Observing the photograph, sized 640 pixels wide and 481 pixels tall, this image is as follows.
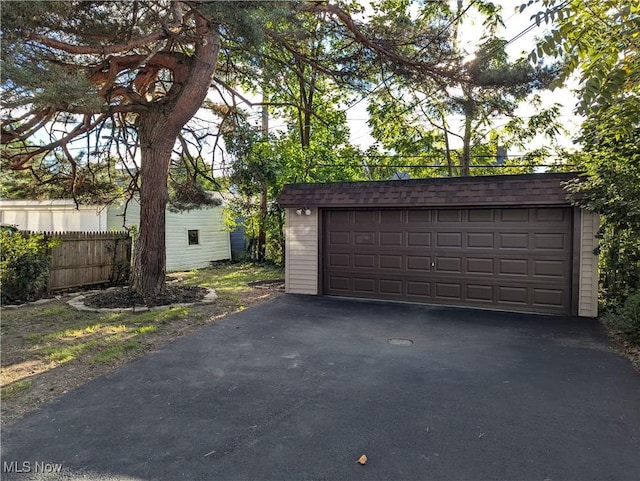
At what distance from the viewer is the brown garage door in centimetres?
723

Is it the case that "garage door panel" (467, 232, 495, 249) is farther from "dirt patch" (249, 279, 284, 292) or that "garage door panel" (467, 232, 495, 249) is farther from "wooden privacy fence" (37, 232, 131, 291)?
"wooden privacy fence" (37, 232, 131, 291)

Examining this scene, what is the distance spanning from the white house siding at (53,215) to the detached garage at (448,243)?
22.5ft

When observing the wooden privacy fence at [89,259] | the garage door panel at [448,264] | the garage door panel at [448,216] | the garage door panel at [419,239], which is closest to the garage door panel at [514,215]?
the garage door panel at [448,216]

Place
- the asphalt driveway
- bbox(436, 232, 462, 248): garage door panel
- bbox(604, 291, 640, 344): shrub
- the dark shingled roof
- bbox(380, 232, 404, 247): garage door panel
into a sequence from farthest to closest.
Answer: bbox(380, 232, 404, 247): garage door panel
bbox(436, 232, 462, 248): garage door panel
the dark shingled roof
bbox(604, 291, 640, 344): shrub
the asphalt driveway

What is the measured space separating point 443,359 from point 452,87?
6271mm

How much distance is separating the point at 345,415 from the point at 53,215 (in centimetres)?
1425

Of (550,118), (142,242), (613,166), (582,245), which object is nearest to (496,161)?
(550,118)

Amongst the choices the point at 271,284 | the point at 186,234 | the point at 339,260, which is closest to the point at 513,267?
the point at 339,260

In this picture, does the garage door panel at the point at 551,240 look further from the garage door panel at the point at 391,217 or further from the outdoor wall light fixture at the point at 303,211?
the outdoor wall light fixture at the point at 303,211

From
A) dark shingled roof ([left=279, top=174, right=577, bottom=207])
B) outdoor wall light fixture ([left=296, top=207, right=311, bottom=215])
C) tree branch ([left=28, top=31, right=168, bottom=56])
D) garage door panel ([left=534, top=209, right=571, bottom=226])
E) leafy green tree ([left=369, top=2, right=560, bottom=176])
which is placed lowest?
garage door panel ([left=534, top=209, right=571, bottom=226])

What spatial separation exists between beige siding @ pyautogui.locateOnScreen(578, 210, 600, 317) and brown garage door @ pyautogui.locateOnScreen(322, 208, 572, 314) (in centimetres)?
21

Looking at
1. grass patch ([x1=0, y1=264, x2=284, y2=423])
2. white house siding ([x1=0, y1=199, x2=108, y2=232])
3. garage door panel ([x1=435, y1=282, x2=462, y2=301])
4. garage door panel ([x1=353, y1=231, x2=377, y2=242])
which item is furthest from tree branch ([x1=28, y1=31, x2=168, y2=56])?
white house siding ([x1=0, y1=199, x2=108, y2=232])

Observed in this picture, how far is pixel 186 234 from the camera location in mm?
14820

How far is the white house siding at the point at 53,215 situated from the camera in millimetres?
12430
